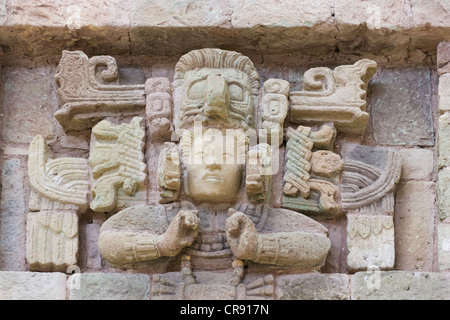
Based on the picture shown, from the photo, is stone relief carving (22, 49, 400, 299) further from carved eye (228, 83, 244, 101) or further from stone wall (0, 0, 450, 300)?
stone wall (0, 0, 450, 300)

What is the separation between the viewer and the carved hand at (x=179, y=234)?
5219 mm

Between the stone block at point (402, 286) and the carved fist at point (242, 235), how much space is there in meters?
0.54

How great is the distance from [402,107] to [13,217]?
2206mm

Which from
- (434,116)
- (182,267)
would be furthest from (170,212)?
(434,116)

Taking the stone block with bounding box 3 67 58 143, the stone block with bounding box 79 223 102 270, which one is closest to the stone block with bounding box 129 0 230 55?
the stone block with bounding box 3 67 58 143

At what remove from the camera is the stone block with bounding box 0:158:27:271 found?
553 cm

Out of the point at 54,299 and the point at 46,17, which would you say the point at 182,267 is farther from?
the point at 46,17

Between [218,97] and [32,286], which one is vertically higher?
[218,97]

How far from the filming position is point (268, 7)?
19.5 feet

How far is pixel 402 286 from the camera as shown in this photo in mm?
5254

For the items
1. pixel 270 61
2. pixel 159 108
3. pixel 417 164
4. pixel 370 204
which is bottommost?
pixel 370 204

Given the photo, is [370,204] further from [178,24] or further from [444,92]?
[178,24]

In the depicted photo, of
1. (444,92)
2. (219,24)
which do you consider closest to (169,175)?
(219,24)

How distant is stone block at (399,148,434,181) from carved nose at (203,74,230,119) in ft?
3.31
